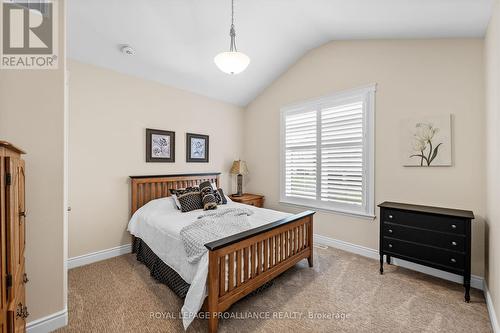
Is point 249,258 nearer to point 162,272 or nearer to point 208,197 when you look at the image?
point 162,272

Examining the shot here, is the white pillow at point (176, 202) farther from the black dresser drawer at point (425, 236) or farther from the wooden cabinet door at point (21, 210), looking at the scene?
the black dresser drawer at point (425, 236)

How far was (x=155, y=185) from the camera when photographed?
3.54 m

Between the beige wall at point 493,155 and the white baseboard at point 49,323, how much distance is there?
11.2 ft

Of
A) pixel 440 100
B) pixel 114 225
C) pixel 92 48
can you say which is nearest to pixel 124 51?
pixel 92 48

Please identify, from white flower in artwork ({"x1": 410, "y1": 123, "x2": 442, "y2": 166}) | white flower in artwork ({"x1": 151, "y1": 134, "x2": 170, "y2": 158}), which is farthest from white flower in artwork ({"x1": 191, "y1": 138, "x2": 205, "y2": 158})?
white flower in artwork ({"x1": 410, "y1": 123, "x2": 442, "y2": 166})

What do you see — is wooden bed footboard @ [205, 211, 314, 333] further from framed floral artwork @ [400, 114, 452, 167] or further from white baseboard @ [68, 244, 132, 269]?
white baseboard @ [68, 244, 132, 269]

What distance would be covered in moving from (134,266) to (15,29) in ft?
8.58

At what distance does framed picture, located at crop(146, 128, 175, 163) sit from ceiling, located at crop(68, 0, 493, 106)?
0.85 m

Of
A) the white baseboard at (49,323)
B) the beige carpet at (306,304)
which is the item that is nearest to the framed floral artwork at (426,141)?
the beige carpet at (306,304)

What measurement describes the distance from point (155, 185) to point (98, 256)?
1179 mm

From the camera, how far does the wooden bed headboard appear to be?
332 cm

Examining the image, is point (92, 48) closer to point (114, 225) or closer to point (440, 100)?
point (114, 225)

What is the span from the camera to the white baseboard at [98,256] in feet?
9.39

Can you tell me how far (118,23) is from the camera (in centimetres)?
255
